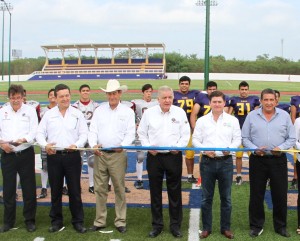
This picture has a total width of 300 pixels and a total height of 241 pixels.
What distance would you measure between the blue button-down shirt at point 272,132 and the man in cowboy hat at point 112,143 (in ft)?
4.88

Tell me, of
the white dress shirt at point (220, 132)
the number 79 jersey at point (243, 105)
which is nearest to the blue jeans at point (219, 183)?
the white dress shirt at point (220, 132)

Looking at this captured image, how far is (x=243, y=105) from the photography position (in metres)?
7.71

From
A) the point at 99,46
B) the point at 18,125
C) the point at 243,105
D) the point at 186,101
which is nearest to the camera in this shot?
the point at 18,125

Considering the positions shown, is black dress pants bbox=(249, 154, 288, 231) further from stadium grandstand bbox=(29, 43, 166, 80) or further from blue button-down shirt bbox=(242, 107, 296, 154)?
stadium grandstand bbox=(29, 43, 166, 80)

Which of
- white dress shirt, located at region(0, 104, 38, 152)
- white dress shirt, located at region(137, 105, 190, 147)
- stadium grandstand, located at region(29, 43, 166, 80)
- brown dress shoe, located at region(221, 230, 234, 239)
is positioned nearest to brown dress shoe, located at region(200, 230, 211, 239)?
brown dress shoe, located at region(221, 230, 234, 239)

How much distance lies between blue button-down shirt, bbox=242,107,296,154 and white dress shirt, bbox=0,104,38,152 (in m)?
2.63

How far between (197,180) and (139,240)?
2943mm

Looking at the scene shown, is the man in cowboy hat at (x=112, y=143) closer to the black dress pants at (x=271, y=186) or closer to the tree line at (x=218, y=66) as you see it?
the black dress pants at (x=271, y=186)

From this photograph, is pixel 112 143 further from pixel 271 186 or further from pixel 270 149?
pixel 271 186

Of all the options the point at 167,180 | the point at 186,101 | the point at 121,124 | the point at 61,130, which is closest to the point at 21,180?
the point at 61,130

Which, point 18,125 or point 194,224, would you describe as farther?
point 194,224

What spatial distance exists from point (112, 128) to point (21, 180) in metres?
1.33

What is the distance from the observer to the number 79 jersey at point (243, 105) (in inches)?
303

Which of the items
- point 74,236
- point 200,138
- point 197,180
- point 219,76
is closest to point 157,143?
point 200,138
